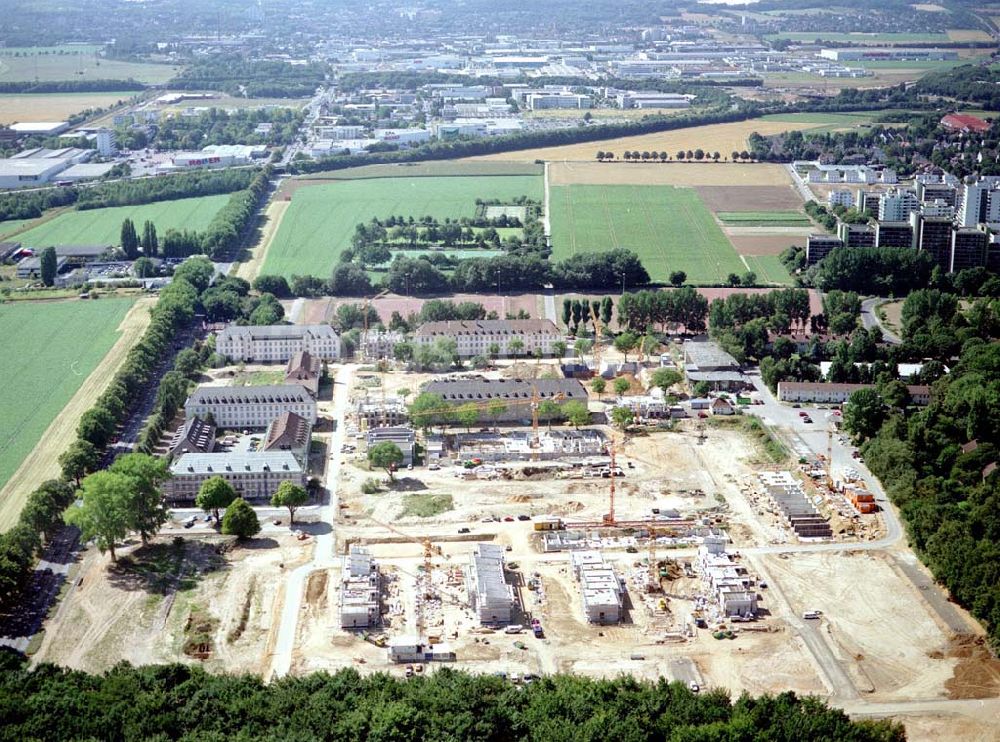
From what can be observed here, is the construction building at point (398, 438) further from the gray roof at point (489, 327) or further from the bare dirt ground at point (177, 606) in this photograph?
the gray roof at point (489, 327)

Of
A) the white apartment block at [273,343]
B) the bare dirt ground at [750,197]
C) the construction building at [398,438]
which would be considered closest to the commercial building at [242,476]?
the construction building at [398,438]

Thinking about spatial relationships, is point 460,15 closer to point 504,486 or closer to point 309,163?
point 309,163

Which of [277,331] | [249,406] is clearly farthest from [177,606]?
[277,331]

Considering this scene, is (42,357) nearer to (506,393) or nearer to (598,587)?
(506,393)

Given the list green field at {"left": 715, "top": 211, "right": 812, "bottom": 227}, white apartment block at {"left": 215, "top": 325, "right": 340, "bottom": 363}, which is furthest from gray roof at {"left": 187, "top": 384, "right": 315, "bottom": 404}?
green field at {"left": 715, "top": 211, "right": 812, "bottom": 227}

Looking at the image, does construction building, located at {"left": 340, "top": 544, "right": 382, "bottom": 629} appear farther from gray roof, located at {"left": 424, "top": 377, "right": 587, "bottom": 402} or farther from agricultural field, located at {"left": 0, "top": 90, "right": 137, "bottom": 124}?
agricultural field, located at {"left": 0, "top": 90, "right": 137, "bottom": 124}
